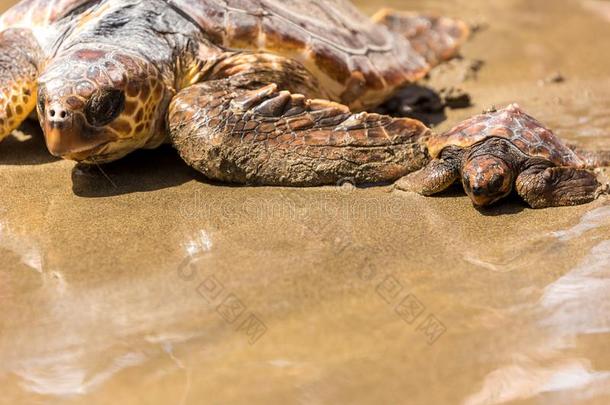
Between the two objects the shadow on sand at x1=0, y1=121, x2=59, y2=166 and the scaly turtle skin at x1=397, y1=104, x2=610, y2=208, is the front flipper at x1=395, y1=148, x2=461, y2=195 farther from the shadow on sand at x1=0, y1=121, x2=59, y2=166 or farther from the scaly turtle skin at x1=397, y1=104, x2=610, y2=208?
the shadow on sand at x1=0, y1=121, x2=59, y2=166

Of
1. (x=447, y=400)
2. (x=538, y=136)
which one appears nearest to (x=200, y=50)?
(x=538, y=136)

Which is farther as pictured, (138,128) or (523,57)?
(523,57)

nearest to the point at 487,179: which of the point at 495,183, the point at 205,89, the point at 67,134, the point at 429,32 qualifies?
the point at 495,183

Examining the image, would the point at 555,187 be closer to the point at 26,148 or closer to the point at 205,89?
the point at 205,89

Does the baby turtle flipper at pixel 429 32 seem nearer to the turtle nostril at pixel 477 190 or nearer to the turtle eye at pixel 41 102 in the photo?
the turtle nostril at pixel 477 190

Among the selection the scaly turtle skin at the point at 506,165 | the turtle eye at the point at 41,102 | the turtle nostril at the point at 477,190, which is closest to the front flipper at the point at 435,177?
the scaly turtle skin at the point at 506,165

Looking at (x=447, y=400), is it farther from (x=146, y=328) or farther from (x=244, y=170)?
(x=244, y=170)
